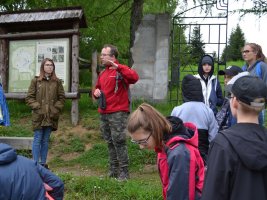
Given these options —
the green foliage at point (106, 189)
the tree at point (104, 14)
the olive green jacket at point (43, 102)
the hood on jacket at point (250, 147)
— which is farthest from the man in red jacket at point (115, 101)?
the hood on jacket at point (250, 147)

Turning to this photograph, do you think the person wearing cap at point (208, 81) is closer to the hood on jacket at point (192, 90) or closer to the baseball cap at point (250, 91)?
the hood on jacket at point (192, 90)

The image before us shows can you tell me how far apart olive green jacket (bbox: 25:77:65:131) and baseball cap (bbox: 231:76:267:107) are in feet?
14.7

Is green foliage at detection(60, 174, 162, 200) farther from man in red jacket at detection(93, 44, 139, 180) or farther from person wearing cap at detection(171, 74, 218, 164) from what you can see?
person wearing cap at detection(171, 74, 218, 164)

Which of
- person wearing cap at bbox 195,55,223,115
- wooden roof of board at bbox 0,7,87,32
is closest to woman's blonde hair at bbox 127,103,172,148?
person wearing cap at bbox 195,55,223,115

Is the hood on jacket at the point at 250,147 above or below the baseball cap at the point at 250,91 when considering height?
below

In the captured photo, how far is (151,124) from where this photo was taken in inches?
109

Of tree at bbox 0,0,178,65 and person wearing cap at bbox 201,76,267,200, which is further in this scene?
tree at bbox 0,0,178,65

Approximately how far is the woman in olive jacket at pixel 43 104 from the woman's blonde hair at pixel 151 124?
379 cm

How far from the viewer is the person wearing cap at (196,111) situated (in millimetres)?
4316

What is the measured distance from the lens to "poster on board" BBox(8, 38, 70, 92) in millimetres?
8859

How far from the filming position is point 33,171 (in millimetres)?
2793

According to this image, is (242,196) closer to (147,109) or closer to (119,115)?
(147,109)

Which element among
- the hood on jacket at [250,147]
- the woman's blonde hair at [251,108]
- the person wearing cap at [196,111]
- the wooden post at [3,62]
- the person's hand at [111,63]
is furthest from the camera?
the wooden post at [3,62]

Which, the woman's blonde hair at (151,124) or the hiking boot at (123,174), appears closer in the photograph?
the woman's blonde hair at (151,124)
